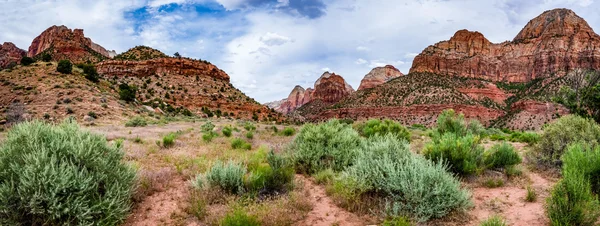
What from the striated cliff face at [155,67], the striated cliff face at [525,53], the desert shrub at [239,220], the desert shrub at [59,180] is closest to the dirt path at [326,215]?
the desert shrub at [239,220]

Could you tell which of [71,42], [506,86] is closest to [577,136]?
[71,42]

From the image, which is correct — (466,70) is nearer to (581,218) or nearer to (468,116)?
(468,116)

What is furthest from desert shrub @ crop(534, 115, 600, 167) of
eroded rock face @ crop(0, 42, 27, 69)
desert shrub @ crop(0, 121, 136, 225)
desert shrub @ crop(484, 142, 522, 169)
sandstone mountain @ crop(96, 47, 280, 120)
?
eroded rock face @ crop(0, 42, 27, 69)

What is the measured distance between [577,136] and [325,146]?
700 centimetres

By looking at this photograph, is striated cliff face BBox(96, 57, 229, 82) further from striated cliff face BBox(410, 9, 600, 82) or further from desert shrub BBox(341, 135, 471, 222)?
striated cliff face BBox(410, 9, 600, 82)

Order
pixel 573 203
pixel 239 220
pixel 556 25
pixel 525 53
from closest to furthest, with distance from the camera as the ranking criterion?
pixel 239 220
pixel 573 203
pixel 556 25
pixel 525 53

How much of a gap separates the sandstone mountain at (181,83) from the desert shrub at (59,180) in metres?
40.7

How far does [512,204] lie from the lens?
17.7 ft

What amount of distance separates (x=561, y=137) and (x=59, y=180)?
11.8 metres

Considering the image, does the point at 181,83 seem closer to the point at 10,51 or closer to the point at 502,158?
the point at 502,158

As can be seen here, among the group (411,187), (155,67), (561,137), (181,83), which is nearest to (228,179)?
(411,187)

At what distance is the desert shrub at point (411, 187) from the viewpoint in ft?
15.5

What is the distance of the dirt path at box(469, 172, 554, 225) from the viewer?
470 cm

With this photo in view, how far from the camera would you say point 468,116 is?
76125mm
